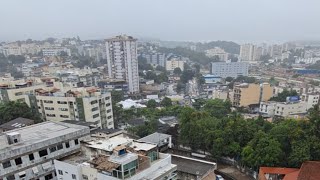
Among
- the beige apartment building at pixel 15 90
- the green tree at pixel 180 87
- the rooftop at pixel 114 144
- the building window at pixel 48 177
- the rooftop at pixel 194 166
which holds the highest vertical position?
the rooftop at pixel 114 144

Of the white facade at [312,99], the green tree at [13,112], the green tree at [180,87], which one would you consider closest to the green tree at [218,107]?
the white facade at [312,99]

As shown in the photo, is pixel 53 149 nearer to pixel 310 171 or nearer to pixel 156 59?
pixel 310 171

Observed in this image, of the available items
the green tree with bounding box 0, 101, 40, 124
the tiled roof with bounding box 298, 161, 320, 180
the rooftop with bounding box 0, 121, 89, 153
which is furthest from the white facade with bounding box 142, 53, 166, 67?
the tiled roof with bounding box 298, 161, 320, 180

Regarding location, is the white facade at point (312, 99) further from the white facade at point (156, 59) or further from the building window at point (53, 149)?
the white facade at point (156, 59)

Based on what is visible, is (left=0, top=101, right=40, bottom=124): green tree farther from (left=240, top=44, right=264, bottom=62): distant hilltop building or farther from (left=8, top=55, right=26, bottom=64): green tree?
(left=240, top=44, right=264, bottom=62): distant hilltop building

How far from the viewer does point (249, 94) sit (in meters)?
51.2

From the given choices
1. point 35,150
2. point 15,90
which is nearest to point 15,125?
point 35,150

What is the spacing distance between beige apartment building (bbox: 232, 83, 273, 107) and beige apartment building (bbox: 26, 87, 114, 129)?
27.9 meters

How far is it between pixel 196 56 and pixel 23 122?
11306 cm

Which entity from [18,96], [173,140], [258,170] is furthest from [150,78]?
[258,170]

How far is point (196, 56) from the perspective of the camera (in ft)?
435

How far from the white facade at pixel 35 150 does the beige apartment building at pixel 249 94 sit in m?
39.0

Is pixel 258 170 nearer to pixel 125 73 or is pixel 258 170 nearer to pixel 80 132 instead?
pixel 80 132

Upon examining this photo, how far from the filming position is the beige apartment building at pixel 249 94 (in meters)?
50.8
